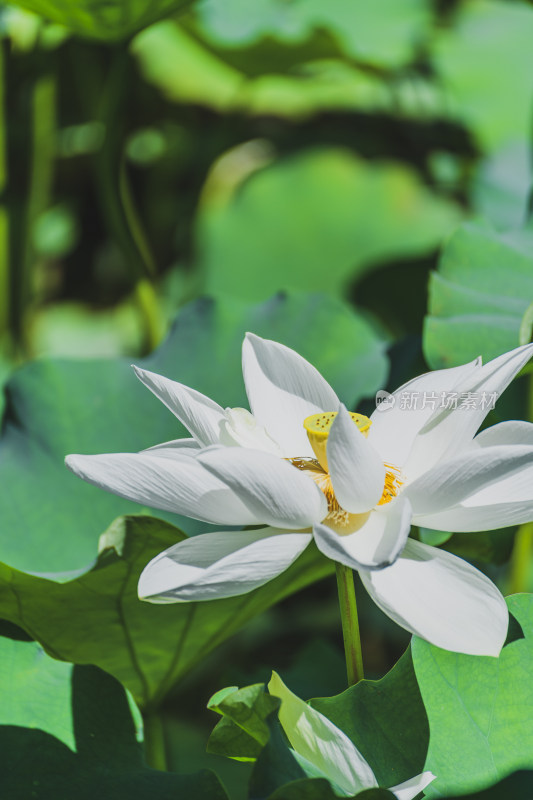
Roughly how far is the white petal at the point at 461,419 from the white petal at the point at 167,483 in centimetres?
13

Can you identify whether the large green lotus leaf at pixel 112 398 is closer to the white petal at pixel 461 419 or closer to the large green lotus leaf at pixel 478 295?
the large green lotus leaf at pixel 478 295

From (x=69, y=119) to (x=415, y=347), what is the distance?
1694 mm

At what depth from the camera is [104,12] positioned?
38.4 inches

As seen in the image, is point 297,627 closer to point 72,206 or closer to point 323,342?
point 323,342

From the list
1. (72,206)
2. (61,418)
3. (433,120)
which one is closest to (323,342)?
(61,418)

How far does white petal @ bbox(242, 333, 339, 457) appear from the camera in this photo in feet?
1.88

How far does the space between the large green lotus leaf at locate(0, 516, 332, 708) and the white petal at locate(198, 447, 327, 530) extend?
5.8 inches

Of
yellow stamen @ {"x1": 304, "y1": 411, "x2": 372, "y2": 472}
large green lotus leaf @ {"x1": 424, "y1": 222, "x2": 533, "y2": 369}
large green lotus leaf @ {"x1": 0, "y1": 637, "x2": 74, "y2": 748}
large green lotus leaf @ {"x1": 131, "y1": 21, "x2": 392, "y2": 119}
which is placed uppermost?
yellow stamen @ {"x1": 304, "y1": 411, "x2": 372, "y2": 472}

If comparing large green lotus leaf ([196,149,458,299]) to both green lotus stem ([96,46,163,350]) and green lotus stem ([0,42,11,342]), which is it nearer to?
green lotus stem ([0,42,11,342])

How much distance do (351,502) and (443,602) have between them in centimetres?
7

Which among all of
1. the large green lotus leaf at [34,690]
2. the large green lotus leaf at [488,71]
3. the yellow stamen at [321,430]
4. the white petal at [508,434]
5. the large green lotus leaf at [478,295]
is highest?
the white petal at [508,434]

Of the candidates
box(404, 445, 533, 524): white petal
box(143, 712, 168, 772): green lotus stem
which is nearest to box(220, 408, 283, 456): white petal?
box(404, 445, 533, 524): white petal

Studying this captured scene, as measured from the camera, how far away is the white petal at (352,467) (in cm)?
44

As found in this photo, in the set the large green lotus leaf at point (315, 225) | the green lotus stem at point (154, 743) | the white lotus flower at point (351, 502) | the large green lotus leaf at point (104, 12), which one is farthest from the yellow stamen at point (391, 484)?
the large green lotus leaf at point (315, 225)
